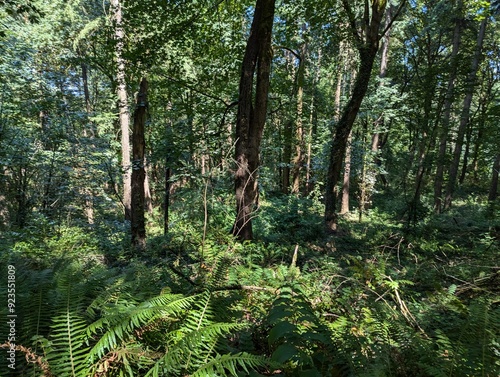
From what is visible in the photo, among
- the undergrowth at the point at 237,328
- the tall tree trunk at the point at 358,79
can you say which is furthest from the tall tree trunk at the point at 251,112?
the tall tree trunk at the point at 358,79

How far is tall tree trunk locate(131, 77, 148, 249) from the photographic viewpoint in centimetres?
670

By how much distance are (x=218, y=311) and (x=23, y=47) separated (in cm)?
934

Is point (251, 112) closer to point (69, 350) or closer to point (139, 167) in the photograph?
point (139, 167)

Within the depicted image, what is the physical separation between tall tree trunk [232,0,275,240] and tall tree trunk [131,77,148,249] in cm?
264

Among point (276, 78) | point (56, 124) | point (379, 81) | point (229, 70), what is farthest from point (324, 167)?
point (56, 124)

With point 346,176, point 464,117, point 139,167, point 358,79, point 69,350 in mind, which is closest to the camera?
point 69,350

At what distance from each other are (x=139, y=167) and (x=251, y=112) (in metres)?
3.14

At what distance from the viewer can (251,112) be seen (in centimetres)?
585

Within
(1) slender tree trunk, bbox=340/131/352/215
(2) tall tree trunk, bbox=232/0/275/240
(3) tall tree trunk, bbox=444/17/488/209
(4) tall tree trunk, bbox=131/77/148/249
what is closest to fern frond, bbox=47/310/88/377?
(2) tall tree trunk, bbox=232/0/275/240

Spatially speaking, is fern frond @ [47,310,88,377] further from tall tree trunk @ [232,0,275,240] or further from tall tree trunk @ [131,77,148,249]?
tall tree trunk @ [131,77,148,249]

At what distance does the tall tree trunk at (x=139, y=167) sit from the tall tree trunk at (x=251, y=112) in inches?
104

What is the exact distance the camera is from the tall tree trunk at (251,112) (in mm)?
5445

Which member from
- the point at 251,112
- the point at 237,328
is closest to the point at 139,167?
the point at 251,112

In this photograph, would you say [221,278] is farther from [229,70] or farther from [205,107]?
[229,70]
